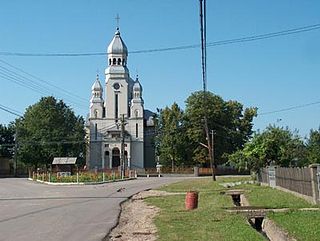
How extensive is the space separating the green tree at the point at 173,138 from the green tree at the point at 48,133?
57.6ft

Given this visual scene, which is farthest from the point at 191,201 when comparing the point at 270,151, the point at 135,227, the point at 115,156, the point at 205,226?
the point at 115,156

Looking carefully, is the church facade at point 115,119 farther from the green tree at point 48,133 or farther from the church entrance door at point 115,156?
the green tree at point 48,133

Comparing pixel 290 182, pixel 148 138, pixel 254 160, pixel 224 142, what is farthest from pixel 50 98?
pixel 290 182

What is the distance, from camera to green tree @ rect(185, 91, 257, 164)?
297 ft

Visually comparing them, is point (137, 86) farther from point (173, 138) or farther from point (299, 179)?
point (299, 179)

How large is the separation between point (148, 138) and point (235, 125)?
2391 cm

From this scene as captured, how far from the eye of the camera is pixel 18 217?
19453 mm

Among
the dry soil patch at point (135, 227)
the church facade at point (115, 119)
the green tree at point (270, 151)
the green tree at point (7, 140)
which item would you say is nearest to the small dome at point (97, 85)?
the church facade at point (115, 119)

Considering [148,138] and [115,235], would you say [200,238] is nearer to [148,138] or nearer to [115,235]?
[115,235]

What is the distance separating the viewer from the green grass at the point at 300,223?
1087 cm

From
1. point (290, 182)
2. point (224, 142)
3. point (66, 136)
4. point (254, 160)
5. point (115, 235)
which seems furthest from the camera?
point (66, 136)

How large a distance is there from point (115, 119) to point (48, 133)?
1343cm

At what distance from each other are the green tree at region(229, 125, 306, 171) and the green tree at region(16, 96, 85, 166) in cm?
5835

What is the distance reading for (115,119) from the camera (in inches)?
4149
